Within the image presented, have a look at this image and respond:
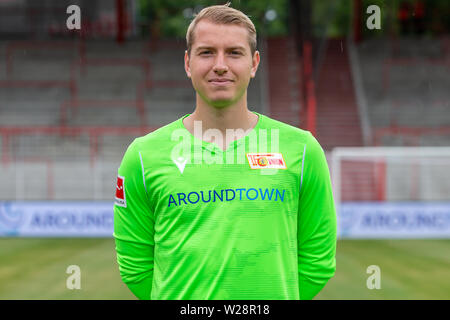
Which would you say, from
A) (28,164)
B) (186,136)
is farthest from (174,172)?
(28,164)

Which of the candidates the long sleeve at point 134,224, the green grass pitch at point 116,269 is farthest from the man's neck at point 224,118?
the green grass pitch at point 116,269

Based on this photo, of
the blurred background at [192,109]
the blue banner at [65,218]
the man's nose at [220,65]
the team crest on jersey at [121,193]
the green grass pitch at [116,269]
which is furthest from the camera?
the blue banner at [65,218]

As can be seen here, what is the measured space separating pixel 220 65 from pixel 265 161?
0.37 metres

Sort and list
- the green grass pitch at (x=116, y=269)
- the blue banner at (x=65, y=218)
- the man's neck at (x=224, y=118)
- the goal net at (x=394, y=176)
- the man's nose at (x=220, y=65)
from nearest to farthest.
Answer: the man's nose at (x=220, y=65)
the man's neck at (x=224, y=118)
the green grass pitch at (x=116, y=269)
the blue banner at (x=65, y=218)
the goal net at (x=394, y=176)

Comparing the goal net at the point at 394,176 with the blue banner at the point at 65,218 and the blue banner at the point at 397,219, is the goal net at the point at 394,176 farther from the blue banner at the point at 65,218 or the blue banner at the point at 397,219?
the blue banner at the point at 65,218

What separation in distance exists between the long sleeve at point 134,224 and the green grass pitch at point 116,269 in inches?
177

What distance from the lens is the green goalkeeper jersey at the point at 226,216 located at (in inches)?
74.3

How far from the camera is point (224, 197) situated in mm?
1894

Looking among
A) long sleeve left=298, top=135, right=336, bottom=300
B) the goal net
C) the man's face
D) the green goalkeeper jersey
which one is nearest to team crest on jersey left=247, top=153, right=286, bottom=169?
the green goalkeeper jersey

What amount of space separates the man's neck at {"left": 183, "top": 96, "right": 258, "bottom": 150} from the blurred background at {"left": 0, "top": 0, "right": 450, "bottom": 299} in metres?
0.72

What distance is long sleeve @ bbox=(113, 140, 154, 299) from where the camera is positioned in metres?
2.03

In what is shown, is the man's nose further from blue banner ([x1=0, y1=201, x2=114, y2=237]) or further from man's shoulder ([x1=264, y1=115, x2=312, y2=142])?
blue banner ([x1=0, y1=201, x2=114, y2=237])

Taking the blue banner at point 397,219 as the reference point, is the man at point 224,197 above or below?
above
